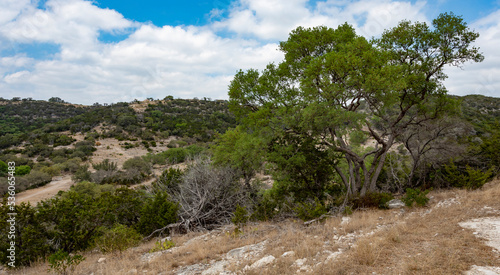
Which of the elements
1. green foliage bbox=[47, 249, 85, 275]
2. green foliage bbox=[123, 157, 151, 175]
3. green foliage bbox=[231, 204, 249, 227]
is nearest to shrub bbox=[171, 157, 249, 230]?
green foliage bbox=[231, 204, 249, 227]

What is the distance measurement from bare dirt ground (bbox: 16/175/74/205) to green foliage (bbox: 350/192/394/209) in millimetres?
21434

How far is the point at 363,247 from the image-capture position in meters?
4.46

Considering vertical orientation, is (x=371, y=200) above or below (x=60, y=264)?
above

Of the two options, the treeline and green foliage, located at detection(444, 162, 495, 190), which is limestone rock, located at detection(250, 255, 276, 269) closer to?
green foliage, located at detection(444, 162, 495, 190)

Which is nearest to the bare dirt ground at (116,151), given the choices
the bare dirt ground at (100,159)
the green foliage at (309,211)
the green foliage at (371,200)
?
the bare dirt ground at (100,159)

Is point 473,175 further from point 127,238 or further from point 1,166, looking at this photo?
point 1,166

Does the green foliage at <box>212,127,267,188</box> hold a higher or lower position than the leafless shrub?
higher

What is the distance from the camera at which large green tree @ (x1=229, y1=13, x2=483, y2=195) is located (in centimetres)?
860

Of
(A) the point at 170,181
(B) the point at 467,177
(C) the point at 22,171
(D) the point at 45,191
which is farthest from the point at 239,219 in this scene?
(C) the point at 22,171

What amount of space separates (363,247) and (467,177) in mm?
9543

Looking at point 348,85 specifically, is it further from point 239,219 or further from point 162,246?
point 162,246

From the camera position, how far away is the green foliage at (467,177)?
1003 cm

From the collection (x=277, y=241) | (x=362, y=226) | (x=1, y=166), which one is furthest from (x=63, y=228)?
(x=1, y=166)

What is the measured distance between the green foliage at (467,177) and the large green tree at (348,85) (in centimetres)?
279
